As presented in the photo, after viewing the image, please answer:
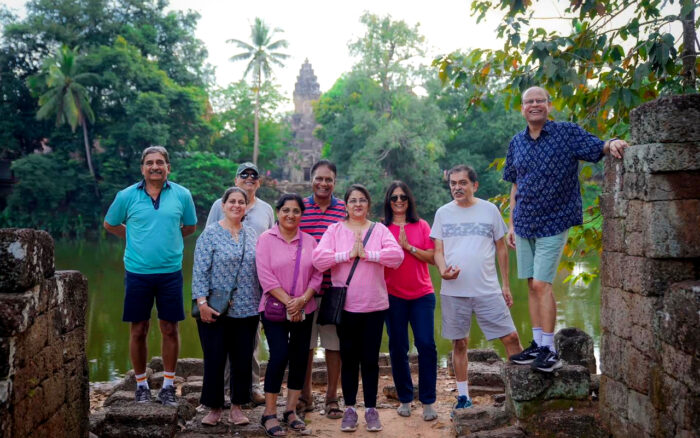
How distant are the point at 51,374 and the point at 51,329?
0.23m

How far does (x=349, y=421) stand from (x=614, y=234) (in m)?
2.06

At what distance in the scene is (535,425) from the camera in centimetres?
350

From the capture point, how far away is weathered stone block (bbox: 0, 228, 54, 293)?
2635 millimetres

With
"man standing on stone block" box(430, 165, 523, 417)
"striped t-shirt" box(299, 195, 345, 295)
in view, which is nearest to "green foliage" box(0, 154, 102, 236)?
"striped t-shirt" box(299, 195, 345, 295)

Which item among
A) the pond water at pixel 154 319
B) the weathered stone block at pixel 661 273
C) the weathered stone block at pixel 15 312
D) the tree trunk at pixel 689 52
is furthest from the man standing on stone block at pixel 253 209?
the pond water at pixel 154 319

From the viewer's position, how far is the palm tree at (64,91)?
23.1 m

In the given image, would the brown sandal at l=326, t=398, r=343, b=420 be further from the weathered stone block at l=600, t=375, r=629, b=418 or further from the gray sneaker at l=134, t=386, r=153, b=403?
the weathered stone block at l=600, t=375, r=629, b=418

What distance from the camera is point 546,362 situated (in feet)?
11.5

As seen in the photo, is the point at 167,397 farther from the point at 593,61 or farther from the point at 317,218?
the point at 593,61

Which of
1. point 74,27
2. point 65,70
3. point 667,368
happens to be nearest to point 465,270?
point 667,368

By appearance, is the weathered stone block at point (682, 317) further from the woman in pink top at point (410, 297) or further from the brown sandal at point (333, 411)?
the brown sandal at point (333, 411)

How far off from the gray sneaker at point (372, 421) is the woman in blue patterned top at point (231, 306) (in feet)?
2.65

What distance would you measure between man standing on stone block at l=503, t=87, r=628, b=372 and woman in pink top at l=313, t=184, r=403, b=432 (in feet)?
2.86

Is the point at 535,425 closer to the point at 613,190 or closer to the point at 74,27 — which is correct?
the point at 613,190
